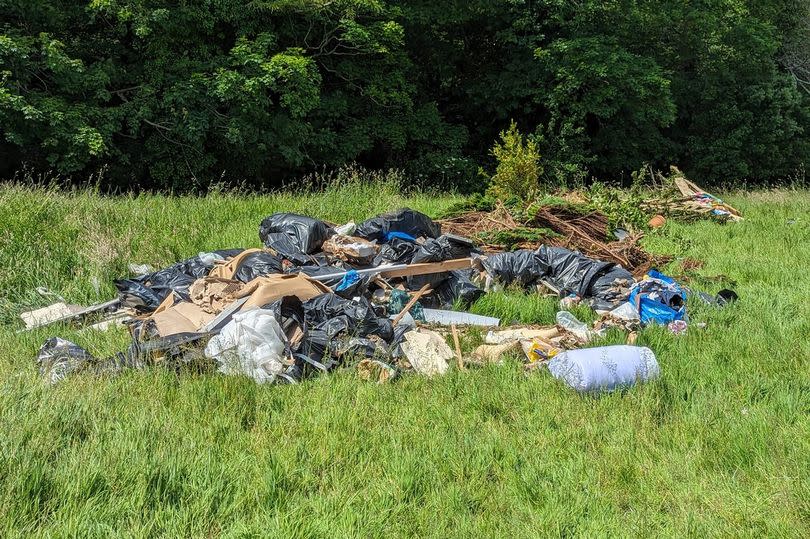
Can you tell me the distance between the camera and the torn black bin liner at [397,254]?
5.92 metres

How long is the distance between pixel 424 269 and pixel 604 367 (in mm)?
2247

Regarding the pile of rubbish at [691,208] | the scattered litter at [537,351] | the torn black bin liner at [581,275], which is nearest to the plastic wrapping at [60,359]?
the scattered litter at [537,351]

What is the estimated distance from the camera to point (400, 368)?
13.3 feet

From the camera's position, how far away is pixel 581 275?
19.0 feet

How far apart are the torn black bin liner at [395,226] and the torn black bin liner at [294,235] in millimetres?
402

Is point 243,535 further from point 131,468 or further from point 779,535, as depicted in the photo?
point 779,535

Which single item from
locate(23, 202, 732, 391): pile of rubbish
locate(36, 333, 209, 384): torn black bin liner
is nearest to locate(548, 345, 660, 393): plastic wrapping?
locate(23, 202, 732, 391): pile of rubbish

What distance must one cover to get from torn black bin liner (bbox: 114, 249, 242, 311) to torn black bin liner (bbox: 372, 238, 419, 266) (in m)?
1.58

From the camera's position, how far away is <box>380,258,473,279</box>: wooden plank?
18.0 ft

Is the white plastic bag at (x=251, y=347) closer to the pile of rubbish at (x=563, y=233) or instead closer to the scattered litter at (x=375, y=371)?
the scattered litter at (x=375, y=371)

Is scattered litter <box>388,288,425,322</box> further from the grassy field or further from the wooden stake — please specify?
the grassy field

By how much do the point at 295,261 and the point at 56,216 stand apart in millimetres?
3173

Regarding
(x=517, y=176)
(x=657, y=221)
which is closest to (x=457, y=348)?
(x=517, y=176)

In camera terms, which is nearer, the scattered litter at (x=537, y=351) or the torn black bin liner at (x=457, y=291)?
the scattered litter at (x=537, y=351)
